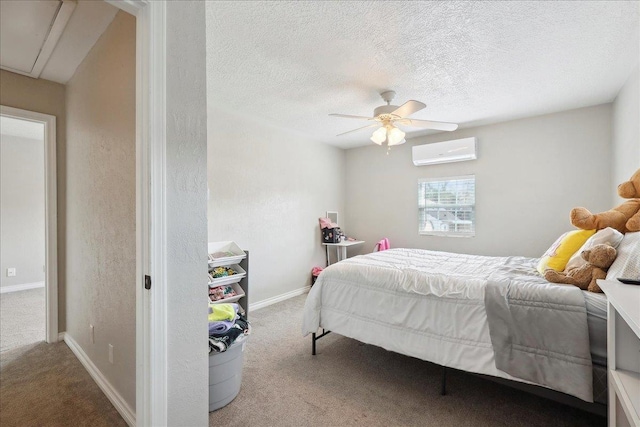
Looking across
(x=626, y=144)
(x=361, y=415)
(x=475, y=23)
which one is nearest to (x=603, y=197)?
(x=626, y=144)

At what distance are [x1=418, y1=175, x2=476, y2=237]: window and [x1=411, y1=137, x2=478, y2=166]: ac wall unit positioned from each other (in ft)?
0.95

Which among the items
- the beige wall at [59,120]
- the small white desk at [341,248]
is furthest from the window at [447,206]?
the beige wall at [59,120]

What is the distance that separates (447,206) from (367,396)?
319cm

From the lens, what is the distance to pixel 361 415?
175 cm

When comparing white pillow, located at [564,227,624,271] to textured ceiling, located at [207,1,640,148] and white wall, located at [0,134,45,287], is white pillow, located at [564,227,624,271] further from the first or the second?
white wall, located at [0,134,45,287]

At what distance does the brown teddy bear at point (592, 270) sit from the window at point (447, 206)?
251cm

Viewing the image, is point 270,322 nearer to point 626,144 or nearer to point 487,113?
point 487,113

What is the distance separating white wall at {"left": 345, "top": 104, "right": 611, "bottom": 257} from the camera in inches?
130

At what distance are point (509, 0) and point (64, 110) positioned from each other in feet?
12.0

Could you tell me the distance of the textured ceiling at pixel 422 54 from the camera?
1774 mm

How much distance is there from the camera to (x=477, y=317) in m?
1.77

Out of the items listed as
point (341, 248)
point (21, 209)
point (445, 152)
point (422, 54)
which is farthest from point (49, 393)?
point (445, 152)

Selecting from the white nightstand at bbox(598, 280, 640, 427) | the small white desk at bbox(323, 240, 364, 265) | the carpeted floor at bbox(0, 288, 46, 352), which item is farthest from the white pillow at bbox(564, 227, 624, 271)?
the carpeted floor at bbox(0, 288, 46, 352)

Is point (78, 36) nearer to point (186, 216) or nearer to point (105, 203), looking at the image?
point (105, 203)
